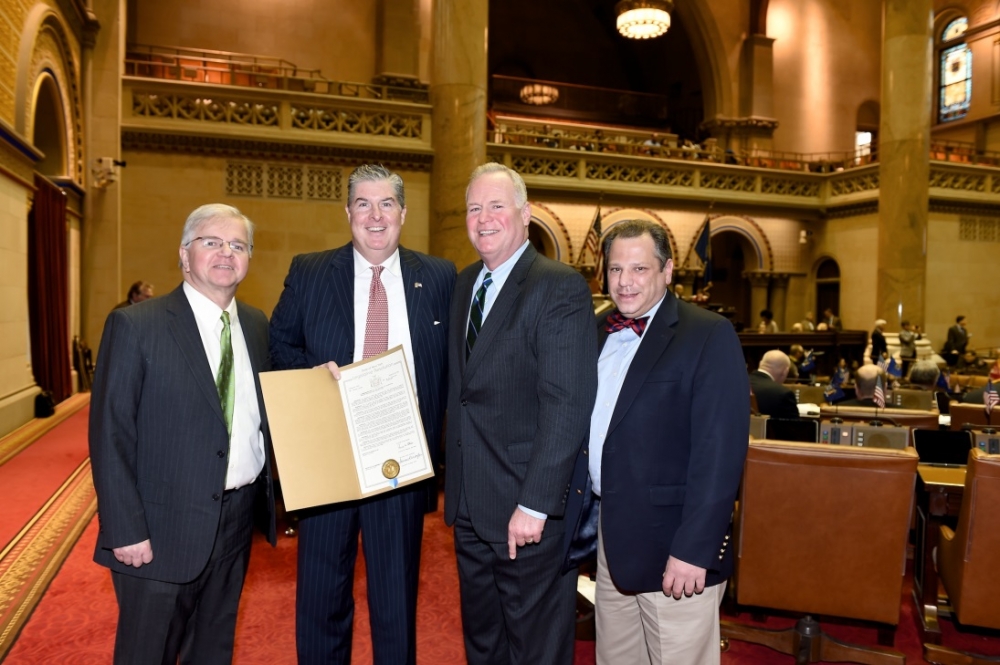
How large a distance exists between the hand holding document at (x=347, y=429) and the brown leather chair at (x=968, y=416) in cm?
380

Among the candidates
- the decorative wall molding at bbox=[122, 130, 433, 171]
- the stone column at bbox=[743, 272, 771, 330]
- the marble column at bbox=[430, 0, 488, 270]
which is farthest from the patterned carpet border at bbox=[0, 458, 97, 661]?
the stone column at bbox=[743, 272, 771, 330]

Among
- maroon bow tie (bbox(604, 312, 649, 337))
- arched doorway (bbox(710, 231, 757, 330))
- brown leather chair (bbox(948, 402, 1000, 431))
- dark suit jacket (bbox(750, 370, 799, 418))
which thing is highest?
arched doorway (bbox(710, 231, 757, 330))

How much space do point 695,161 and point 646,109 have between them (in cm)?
760

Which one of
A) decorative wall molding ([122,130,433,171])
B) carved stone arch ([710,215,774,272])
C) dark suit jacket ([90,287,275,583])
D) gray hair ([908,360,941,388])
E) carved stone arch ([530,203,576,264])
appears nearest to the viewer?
dark suit jacket ([90,287,275,583])

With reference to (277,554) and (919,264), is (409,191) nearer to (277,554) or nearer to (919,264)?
(277,554)

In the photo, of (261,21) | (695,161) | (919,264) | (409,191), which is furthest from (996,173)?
(261,21)

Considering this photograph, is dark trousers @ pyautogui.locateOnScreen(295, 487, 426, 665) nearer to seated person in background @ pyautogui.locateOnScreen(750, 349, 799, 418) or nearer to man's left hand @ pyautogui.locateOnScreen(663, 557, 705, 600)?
man's left hand @ pyautogui.locateOnScreen(663, 557, 705, 600)

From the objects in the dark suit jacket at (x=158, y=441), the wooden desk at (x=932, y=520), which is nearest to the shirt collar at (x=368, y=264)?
the dark suit jacket at (x=158, y=441)

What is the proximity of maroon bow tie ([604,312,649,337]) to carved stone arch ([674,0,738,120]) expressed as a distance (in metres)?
19.7

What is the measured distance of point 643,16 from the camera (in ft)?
54.2

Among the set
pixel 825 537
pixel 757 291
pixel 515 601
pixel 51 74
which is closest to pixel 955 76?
pixel 757 291

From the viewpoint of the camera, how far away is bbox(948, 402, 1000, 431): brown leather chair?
4.32 meters

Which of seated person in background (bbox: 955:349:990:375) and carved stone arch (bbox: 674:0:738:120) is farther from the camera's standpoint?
carved stone arch (bbox: 674:0:738:120)

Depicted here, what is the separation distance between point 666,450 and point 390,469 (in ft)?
2.62
